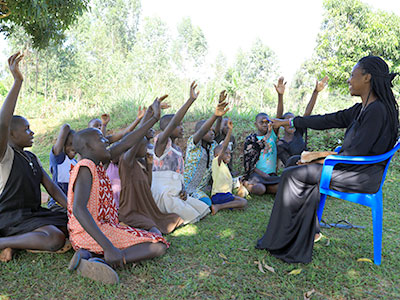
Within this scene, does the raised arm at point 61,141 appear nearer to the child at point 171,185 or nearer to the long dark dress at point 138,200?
the long dark dress at point 138,200

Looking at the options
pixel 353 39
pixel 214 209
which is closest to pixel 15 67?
pixel 214 209

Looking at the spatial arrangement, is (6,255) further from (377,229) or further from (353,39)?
(353,39)

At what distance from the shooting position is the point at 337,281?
9.09 ft

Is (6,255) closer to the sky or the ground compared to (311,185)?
closer to the ground

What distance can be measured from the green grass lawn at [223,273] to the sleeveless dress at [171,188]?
0.21 m

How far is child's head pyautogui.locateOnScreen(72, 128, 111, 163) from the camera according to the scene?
107 inches

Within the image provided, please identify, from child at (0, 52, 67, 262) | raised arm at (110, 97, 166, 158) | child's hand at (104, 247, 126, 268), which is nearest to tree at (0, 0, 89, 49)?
child at (0, 52, 67, 262)

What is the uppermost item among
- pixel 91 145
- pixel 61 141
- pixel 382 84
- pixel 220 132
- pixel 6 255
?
pixel 382 84

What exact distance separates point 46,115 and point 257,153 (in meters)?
10.5

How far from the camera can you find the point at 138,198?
12.4ft

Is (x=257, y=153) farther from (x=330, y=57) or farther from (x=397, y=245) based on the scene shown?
(x=330, y=57)

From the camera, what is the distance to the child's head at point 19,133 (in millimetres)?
3006

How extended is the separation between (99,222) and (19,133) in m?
1.18

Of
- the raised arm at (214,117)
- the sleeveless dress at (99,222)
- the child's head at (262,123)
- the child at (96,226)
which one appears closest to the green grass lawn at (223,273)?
the child at (96,226)
